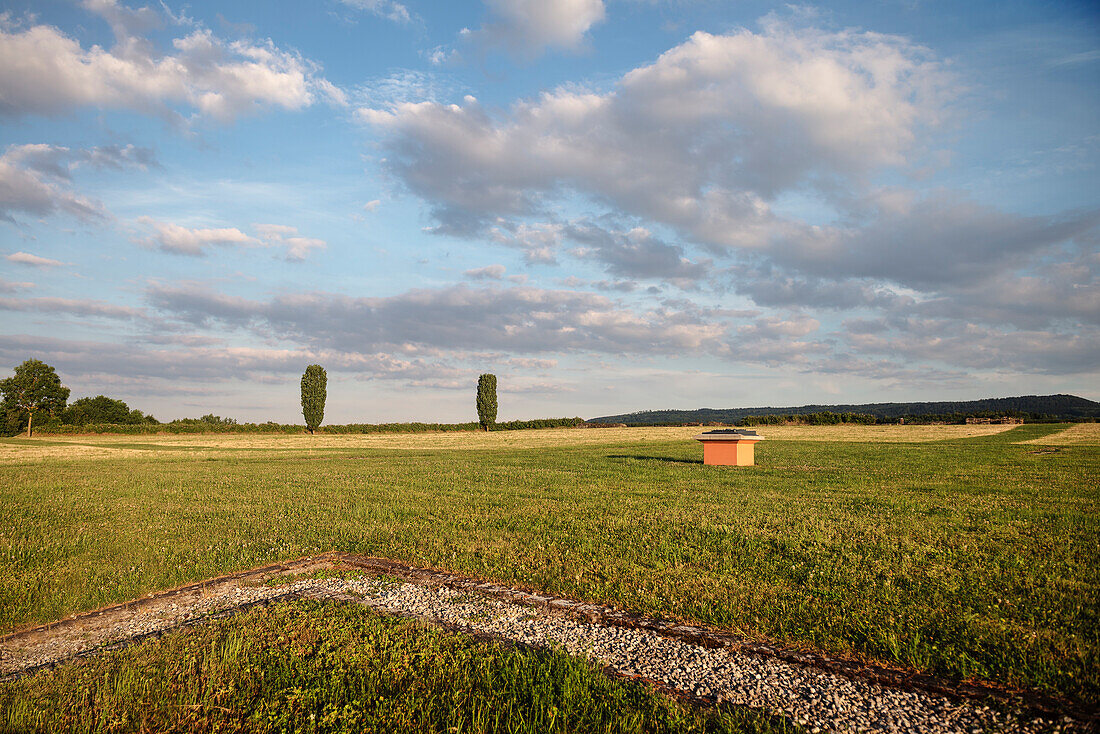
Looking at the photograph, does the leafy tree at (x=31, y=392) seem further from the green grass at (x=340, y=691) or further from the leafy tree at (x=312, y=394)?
the green grass at (x=340, y=691)

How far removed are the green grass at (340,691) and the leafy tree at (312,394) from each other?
72663mm

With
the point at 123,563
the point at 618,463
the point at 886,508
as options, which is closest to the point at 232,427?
the point at 618,463

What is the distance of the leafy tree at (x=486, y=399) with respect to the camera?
7456cm

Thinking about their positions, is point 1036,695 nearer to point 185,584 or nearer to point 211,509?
point 185,584

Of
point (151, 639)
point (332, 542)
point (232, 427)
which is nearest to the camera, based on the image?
point (151, 639)

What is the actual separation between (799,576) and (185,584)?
764 cm

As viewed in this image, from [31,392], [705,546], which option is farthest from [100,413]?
[705,546]

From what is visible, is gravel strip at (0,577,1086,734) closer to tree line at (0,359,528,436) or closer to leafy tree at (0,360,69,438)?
tree line at (0,359,528,436)

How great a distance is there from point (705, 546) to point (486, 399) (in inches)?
2651

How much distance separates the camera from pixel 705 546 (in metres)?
8.16

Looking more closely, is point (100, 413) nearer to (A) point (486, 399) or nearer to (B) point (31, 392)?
(B) point (31, 392)

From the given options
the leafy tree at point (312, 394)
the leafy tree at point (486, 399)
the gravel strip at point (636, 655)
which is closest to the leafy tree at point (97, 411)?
the leafy tree at point (312, 394)

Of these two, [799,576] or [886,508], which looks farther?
[886,508]

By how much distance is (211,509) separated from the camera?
12312mm
